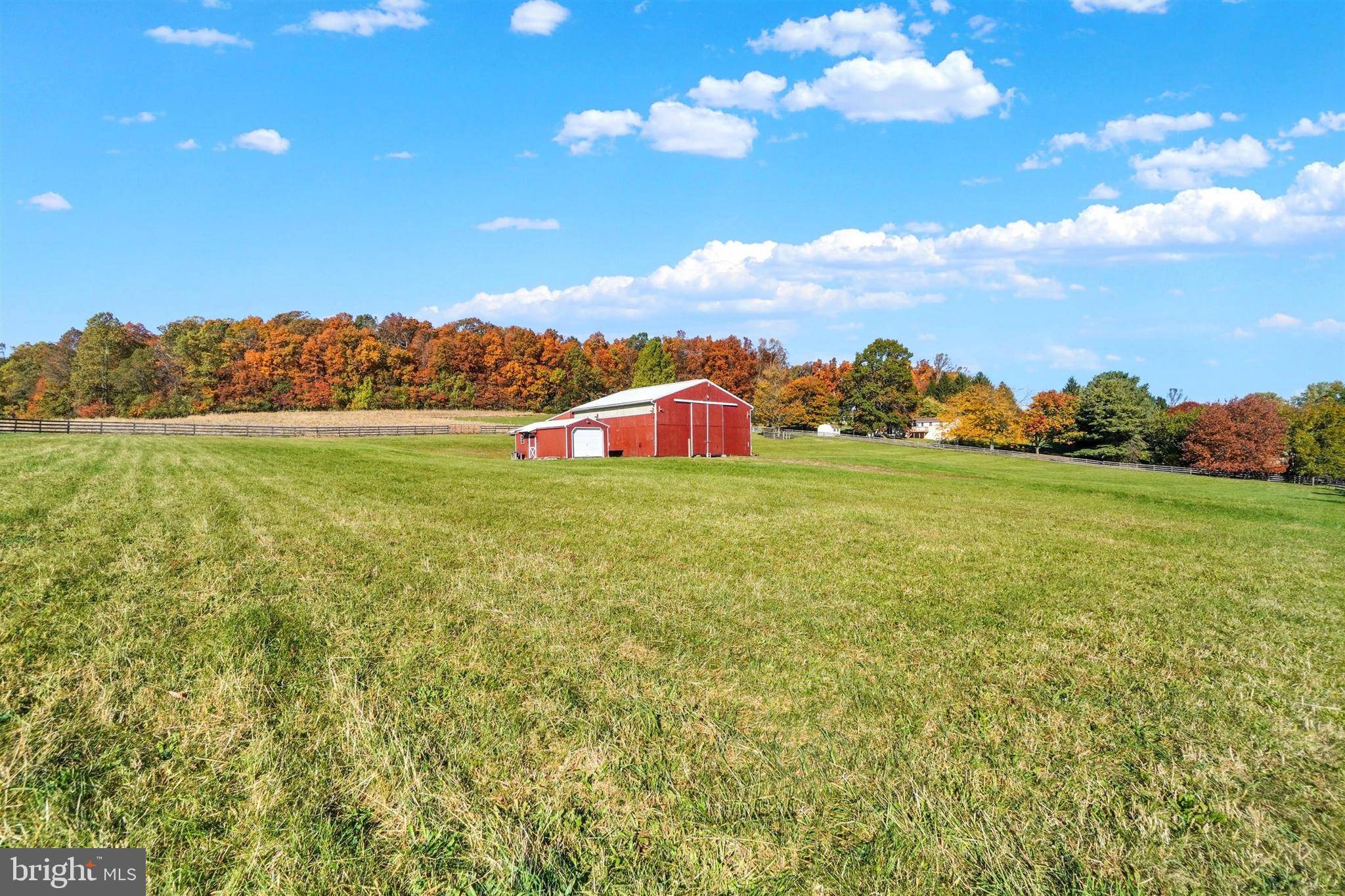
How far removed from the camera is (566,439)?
47.5m

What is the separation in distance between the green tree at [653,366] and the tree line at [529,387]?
22 centimetres

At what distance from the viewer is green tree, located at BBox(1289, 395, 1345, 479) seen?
204 feet

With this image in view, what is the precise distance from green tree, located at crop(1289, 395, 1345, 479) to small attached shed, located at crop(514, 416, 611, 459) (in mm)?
66372

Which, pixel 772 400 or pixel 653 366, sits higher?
pixel 653 366

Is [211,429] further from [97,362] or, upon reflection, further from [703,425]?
[703,425]

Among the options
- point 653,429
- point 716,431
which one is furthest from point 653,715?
point 716,431

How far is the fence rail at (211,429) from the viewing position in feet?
188

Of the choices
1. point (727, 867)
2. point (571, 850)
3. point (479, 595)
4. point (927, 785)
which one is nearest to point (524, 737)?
point (571, 850)

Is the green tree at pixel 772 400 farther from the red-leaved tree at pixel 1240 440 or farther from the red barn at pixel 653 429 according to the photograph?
the red-leaved tree at pixel 1240 440

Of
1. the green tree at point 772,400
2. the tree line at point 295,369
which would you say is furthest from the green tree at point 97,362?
the green tree at point 772,400
